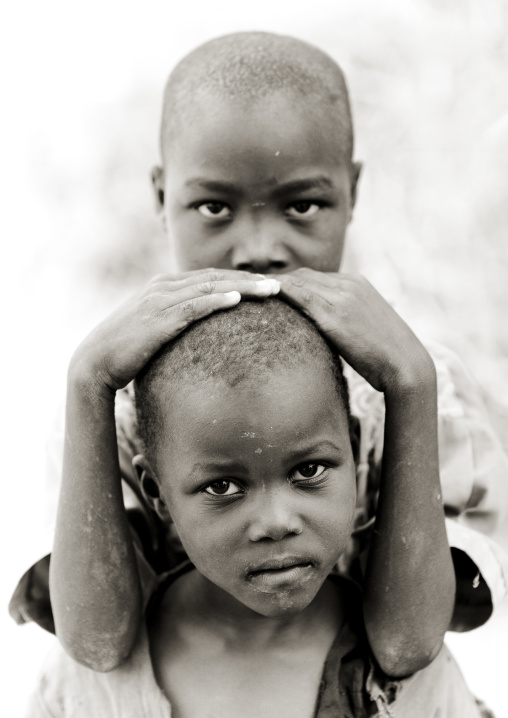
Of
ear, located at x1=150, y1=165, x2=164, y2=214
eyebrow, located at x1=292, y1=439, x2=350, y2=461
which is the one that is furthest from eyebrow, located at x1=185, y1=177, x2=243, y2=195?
eyebrow, located at x1=292, y1=439, x2=350, y2=461

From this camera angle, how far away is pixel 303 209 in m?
1.74

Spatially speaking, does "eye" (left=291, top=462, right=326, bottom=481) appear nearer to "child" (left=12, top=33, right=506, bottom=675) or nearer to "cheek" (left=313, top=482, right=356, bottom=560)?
"cheek" (left=313, top=482, right=356, bottom=560)

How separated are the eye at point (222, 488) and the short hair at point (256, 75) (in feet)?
2.48

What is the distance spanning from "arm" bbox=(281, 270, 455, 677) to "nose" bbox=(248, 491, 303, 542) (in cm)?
24

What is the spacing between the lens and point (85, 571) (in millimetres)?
1479

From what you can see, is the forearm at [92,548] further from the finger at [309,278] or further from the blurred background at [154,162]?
the blurred background at [154,162]

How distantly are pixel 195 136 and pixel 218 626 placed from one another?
91 centimetres

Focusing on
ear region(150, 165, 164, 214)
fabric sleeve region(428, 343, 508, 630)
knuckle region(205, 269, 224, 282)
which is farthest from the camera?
ear region(150, 165, 164, 214)

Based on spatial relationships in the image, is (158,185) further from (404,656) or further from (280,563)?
(404,656)

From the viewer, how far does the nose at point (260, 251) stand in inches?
65.5

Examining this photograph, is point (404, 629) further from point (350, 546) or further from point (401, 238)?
point (401, 238)

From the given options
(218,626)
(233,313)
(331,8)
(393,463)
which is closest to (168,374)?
(233,313)

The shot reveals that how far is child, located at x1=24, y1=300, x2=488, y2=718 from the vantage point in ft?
4.15

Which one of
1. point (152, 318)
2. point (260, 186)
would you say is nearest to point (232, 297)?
point (152, 318)
